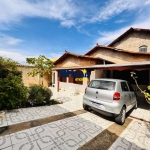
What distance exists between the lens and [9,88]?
5.42 m

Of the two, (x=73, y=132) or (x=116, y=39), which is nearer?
(x=73, y=132)

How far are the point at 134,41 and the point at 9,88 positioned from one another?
51.5ft

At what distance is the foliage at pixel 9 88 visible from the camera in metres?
5.42

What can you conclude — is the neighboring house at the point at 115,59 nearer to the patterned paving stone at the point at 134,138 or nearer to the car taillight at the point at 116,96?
the car taillight at the point at 116,96

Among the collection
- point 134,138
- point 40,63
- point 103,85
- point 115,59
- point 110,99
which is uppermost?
point 115,59

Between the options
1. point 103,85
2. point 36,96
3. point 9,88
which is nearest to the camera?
point 103,85

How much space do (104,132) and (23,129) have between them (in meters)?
2.90

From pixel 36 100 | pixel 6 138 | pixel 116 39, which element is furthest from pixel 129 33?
pixel 6 138

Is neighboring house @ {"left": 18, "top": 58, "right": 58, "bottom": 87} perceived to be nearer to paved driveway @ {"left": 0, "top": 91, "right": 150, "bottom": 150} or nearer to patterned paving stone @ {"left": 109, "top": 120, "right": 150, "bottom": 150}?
paved driveway @ {"left": 0, "top": 91, "right": 150, "bottom": 150}

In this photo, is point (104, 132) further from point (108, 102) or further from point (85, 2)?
point (85, 2)

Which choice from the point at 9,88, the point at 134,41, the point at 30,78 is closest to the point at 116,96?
the point at 9,88

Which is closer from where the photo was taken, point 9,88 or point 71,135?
point 71,135

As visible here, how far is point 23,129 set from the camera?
3715 mm

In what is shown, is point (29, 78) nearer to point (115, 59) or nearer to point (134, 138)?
point (115, 59)
